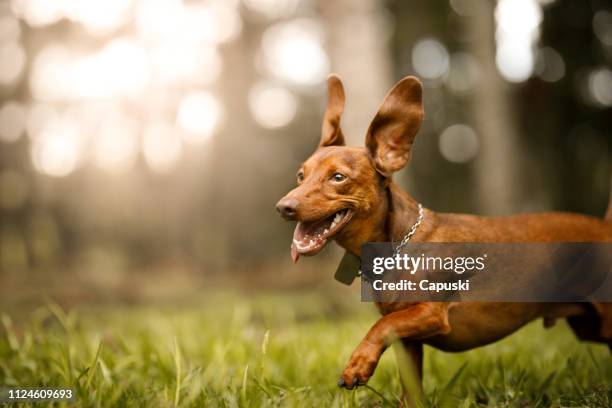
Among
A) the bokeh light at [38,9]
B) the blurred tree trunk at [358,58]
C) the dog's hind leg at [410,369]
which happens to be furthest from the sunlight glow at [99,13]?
the dog's hind leg at [410,369]

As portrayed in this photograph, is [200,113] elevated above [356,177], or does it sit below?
above

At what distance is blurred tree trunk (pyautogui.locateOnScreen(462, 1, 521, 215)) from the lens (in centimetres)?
994

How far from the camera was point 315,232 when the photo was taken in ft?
8.23

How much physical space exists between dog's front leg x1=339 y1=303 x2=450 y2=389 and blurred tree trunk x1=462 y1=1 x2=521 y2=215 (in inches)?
304

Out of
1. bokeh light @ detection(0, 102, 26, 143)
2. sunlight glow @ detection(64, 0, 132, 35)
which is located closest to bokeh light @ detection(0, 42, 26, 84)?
bokeh light @ detection(0, 102, 26, 143)

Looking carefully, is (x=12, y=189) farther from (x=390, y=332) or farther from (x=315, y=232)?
(x=390, y=332)

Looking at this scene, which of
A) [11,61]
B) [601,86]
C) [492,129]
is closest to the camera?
[492,129]

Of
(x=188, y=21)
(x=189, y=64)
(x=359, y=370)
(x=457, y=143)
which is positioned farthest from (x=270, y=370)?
(x=189, y=64)

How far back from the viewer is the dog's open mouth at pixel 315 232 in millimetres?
2398

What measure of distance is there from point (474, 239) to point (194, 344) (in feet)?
8.63

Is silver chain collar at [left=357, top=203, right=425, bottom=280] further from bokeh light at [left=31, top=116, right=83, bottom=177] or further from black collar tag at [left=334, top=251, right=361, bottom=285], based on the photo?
bokeh light at [left=31, top=116, right=83, bottom=177]

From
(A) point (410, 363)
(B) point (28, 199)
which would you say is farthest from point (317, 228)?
(B) point (28, 199)

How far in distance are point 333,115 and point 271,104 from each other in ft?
58.0

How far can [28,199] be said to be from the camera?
683 inches
